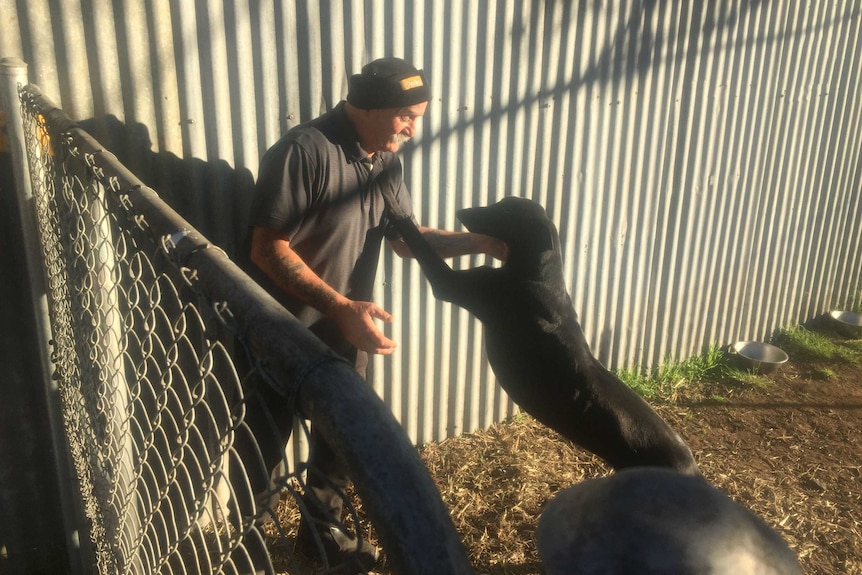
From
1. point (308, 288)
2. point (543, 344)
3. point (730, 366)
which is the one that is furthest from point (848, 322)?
point (308, 288)

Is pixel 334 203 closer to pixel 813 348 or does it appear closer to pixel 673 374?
pixel 673 374

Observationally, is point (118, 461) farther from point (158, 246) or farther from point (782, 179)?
point (782, 179)

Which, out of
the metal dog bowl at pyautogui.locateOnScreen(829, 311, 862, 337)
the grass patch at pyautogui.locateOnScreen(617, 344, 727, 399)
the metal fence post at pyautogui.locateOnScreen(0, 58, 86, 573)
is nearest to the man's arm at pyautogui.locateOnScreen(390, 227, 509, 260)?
the metal fence post at pyautogui.locateOnScreen(0, 58, 86, 573)

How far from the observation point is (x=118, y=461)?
1.97m

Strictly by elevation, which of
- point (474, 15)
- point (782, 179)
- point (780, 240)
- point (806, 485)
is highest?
point (474, 15)

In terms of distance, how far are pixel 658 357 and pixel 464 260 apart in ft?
7.48

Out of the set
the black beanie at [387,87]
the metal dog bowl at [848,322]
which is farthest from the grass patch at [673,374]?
the black beanie at [387,87]

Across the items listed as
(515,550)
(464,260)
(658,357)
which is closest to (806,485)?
(658,357)

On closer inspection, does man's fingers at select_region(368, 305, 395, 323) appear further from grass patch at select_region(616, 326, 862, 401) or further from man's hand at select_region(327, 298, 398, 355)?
grass patch at select_region(616, 326, 862, 401)

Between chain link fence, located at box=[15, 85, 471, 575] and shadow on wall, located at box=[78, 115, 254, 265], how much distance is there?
0.32 meters

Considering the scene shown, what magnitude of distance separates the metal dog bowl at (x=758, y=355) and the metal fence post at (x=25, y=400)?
197 inches

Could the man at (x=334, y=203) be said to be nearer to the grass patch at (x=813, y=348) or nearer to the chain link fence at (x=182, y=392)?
the chain link fence at (x=182, y=392)

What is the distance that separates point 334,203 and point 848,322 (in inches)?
229

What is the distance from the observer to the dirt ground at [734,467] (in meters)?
3.57
